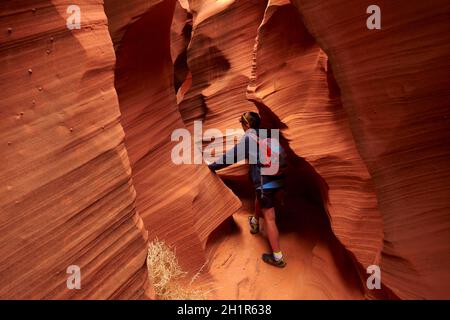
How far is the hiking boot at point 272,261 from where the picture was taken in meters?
3.85

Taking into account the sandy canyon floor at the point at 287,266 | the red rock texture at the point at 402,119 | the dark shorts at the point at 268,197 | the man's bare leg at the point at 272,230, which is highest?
the red rock texture at the point at 402,119

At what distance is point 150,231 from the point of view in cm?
353

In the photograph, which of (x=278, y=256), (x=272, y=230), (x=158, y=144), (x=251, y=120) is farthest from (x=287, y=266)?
(x=158, y=144)

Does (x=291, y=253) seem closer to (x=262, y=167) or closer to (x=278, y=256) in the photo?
(x=278, y=256)

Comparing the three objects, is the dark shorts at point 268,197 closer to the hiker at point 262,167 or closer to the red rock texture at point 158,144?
the hiker at point 262,167

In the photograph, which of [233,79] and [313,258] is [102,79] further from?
[233,79]

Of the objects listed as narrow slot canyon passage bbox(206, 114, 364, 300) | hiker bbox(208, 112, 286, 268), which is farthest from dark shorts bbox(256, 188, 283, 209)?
narrow slot canyon passage bbox(206, 114, 364, 300)

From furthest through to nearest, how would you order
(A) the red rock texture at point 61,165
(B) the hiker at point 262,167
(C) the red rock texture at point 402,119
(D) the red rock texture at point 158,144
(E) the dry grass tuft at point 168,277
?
(B) the hiker at point 262,167, (D) the red rock texture at point 158,144, (E) the dry grass tuft at point 168,277, (C) the red rock texture at point 402,119, (A) the red rock texture at point 61,165

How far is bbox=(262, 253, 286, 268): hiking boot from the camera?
385cm

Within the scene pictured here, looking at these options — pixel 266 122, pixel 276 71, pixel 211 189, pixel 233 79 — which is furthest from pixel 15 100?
pixel 233 79

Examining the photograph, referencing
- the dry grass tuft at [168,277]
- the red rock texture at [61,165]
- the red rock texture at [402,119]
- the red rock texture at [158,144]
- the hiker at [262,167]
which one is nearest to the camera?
the red rock texture at [61,165]

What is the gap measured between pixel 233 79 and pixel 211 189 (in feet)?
8.36

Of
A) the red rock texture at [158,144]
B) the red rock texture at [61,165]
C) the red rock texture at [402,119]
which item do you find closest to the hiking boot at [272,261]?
the red rock texture at [158,144]

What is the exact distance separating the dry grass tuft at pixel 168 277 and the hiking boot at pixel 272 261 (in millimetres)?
815
